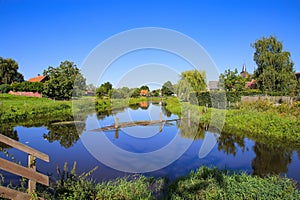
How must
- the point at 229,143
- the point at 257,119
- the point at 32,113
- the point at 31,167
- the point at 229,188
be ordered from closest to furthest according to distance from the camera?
1. the point at 31,167
2. the point at 229,188
3. the point at 229,143
4. the point at 257,119
5. the point at 32,113

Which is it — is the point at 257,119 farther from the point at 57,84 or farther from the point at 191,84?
the point at 57,84

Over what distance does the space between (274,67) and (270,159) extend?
25.9 meters

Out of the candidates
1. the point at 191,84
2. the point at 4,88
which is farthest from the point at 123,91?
the point at 4,88

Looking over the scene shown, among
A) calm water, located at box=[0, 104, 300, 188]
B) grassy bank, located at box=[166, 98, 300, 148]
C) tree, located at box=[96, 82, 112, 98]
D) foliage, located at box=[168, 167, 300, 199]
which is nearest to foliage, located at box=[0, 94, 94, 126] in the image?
tree, located at box=[96, 82, 112, 98]

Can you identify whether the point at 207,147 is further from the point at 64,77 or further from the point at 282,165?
the point at 64,77

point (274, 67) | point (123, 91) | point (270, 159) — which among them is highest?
point (274, 67)

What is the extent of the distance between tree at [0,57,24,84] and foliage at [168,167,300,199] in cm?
6155

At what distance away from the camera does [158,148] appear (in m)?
11.3

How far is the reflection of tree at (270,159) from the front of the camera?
779cm

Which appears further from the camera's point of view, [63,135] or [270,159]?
[63,135]

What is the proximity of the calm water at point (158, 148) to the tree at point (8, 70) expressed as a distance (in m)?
48.6

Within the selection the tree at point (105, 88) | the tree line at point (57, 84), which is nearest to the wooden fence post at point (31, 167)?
the tree at point (105, 88)

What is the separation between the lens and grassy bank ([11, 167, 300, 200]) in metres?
4.11

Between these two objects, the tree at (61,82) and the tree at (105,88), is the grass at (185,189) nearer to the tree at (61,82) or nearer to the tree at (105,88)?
the tree at (105,88)
